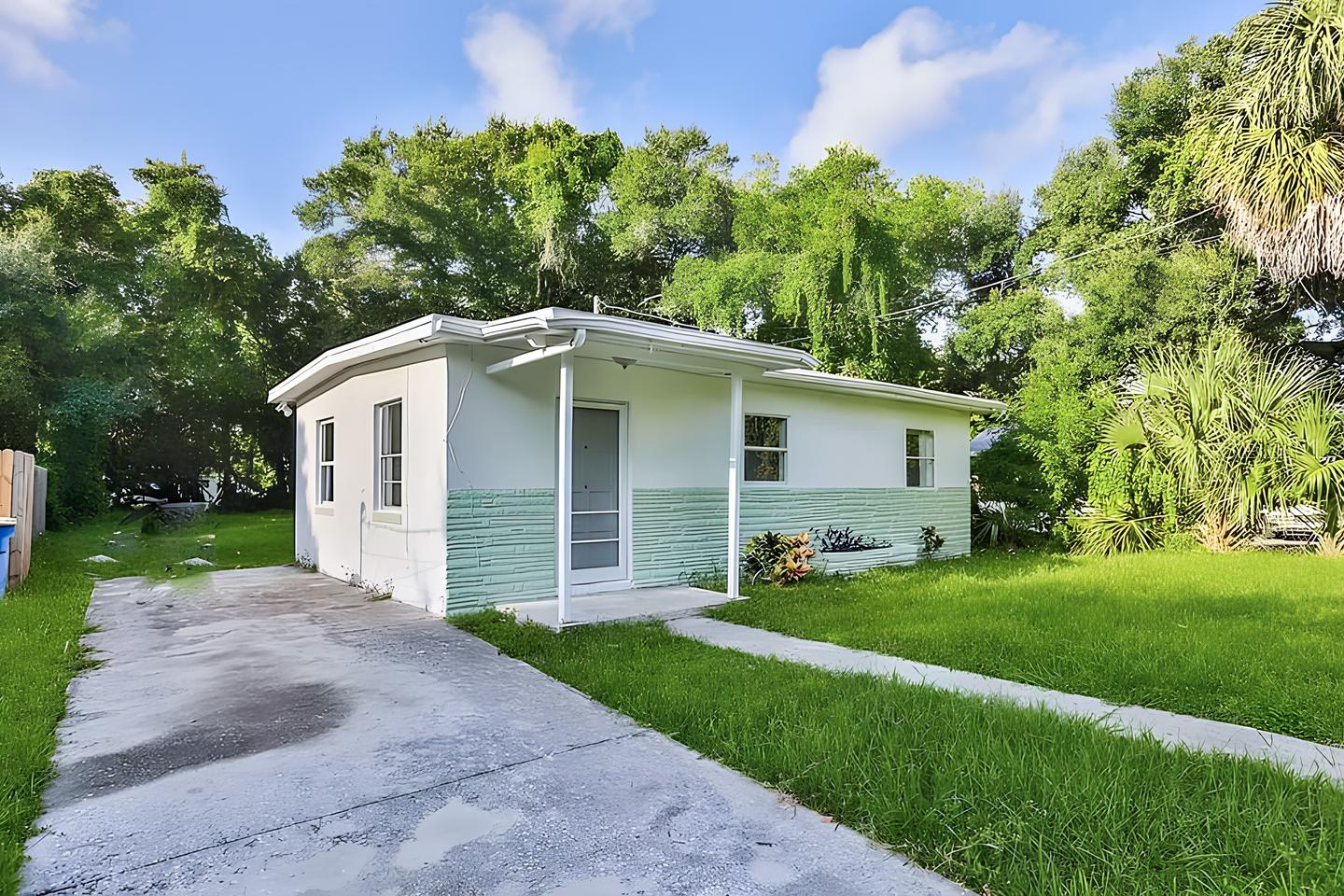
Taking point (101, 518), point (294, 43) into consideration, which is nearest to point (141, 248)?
point (101, 518)

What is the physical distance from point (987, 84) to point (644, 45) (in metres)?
6.76

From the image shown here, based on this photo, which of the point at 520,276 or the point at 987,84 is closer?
the point at 987,84

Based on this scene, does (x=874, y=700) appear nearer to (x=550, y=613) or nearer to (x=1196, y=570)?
(x=550, y=613)

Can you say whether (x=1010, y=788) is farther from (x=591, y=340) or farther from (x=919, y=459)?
(x=919, y=459)

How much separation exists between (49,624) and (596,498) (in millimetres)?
4890

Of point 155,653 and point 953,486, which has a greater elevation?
point 953,486

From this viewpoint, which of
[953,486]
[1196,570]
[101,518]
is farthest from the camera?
[101,518]

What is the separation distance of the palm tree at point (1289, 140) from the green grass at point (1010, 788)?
10402 millimetres

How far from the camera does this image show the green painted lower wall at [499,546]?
6.97 metres

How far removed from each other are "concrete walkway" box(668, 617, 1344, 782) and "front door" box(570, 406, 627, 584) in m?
1.92

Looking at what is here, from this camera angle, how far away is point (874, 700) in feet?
13.3

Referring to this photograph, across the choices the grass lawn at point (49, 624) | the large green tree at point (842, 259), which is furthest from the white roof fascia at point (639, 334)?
the large green tree at point (842, 259)

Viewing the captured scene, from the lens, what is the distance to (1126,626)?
6273mm

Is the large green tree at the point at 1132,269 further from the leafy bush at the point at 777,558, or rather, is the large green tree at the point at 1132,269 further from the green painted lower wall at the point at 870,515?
the leafy bush at the point at 777,558
